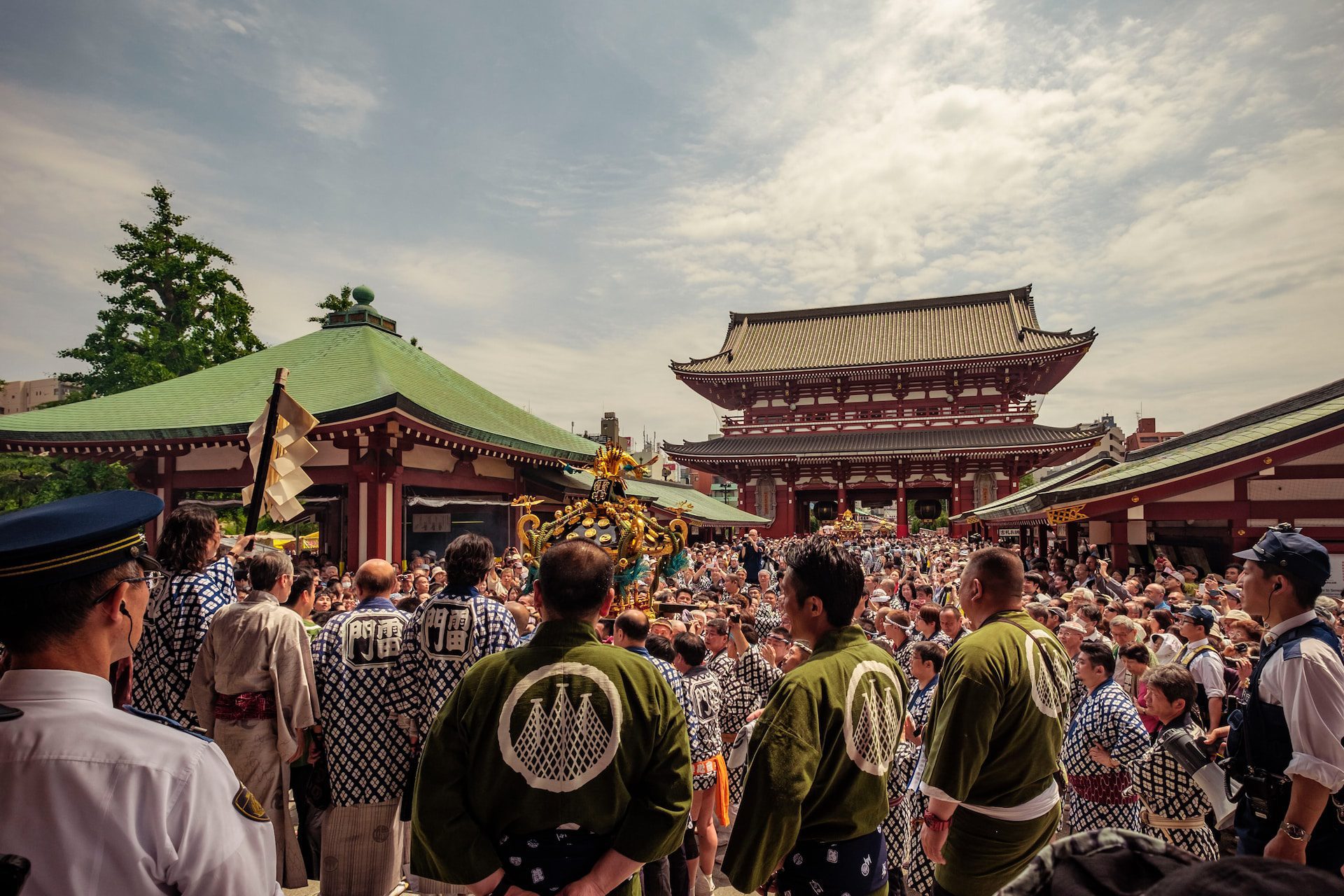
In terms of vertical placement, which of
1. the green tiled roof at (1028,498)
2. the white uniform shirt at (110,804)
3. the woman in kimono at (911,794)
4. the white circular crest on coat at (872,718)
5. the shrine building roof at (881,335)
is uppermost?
the shrine building roof at (881,335)

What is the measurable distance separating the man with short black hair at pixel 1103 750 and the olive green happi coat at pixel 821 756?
1.77 metres

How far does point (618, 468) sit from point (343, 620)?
3571mm

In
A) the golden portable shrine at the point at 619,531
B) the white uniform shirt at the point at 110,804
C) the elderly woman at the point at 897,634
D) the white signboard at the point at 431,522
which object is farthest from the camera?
the white signboard at the point at 431,522

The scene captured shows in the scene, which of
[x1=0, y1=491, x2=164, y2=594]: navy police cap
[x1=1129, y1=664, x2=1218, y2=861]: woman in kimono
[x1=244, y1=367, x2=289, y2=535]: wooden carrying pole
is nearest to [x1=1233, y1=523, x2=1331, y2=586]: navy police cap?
[x1=1129, y1=664, x2=1218, y2=861]: woman in kimono

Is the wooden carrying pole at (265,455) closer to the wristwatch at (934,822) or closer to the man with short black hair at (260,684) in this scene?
the man with short black hair at (260,684)

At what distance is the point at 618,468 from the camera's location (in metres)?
7.18

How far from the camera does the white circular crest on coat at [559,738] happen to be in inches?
83.7

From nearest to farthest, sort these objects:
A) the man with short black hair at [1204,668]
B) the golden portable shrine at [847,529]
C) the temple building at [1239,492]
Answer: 1. the man with short black hair at [1204,668]
2. the temple building at [1239,492]
3. the golden portable shrine at [847,529]

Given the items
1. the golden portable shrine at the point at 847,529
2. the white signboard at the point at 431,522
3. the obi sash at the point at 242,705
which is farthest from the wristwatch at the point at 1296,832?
the golden portable shrine at the point at 847,529

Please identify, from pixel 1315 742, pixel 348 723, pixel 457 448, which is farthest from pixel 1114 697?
pixel 457 448

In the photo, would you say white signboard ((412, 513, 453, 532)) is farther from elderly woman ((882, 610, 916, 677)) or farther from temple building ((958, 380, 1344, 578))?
temple building ((958, 380, 1344, 578))

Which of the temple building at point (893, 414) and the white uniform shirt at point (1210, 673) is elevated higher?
the temple building at point (893, 414)

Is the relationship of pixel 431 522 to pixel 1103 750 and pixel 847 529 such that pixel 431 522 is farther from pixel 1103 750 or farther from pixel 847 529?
pixel 847 529

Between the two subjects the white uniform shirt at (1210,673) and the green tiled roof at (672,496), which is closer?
the white uniform shirt at (1210,673)
